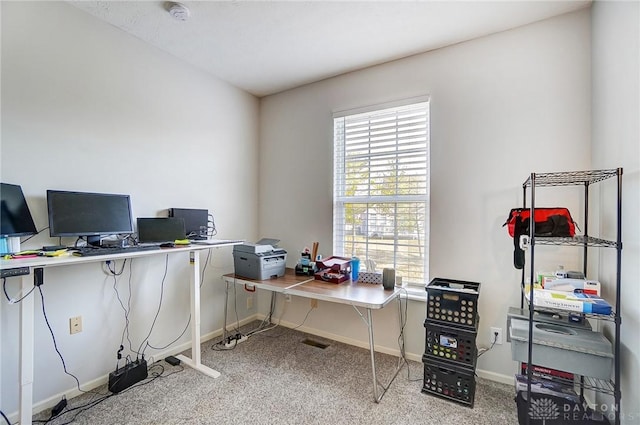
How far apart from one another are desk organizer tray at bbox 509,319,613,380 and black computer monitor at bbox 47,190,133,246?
8.86ft

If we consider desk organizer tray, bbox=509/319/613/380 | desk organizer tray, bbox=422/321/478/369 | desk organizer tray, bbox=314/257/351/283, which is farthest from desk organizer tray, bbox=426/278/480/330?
desk organizer tray, bbox=314/257/351/283

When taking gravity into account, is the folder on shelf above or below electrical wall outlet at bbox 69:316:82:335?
above

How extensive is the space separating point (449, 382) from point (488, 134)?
6.01 ft

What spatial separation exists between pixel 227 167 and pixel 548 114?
2841 mm

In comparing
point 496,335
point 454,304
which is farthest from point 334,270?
point 496,335

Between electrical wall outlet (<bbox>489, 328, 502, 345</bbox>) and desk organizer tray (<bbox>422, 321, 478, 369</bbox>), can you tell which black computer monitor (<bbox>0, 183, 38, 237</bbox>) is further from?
electrical wall outlet (<bbox>489, 328, 502, 345</bbox>)

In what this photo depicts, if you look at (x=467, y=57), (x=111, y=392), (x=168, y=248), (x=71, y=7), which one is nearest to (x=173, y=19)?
(x=71, y=7)

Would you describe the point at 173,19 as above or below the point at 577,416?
above

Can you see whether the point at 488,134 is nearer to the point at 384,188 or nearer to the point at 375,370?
the point at 384,188

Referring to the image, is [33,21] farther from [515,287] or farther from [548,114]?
[515,287]

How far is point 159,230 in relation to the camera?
225cm

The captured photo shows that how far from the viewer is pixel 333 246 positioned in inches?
115

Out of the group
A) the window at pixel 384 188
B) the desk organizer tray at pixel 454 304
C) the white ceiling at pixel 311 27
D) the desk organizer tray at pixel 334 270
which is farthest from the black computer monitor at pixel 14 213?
the desk organizer tray at pixel 454 304

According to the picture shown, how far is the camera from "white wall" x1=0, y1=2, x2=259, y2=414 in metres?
1.75
